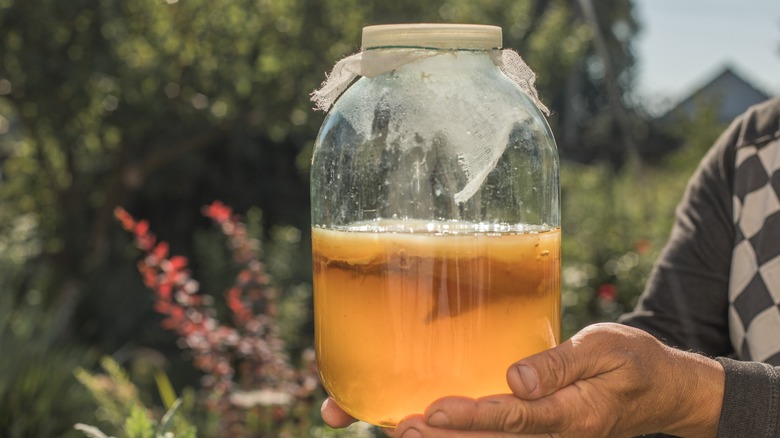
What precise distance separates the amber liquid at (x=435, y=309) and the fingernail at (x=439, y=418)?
4 cm

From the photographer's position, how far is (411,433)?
116 cm

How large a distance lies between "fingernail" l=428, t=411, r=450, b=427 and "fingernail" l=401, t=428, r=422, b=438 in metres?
0.03

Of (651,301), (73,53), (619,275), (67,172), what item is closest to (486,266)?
(651,301)

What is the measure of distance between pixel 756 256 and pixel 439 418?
0.90 m

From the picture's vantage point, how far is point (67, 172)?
293 inches

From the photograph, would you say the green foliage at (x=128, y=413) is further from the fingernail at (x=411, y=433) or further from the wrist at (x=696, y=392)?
the wrist at (x=696, y=392)

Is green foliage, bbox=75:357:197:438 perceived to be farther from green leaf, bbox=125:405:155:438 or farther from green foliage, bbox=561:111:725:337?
green foliage, bbox=561:111:725:337

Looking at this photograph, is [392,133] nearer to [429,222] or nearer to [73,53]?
[429,222]

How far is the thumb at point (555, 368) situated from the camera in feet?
3.74

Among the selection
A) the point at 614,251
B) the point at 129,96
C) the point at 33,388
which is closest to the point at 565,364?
the point at 33,388

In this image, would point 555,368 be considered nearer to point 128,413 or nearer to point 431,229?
point 431,229

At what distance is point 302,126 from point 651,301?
16.9 ft

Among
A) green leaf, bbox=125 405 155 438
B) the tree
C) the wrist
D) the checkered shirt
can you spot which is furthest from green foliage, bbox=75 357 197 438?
the tree

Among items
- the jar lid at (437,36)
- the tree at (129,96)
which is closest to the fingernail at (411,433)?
the jar lid at (437,36)
